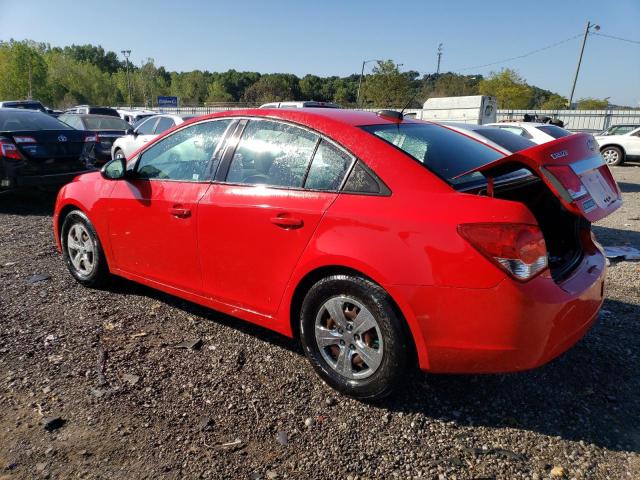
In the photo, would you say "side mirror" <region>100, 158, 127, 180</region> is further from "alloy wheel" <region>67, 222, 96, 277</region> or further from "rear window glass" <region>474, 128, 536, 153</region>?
"rear window glass" <region>474, 128, 536, 153</region>

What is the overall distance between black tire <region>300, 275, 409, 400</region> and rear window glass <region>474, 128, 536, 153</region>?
617cm

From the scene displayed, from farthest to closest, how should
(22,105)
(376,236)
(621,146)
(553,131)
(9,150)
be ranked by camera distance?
(22,105) < (621,146) < (553,131) < (9,150) < (376,236)

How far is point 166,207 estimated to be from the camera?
3.51 meters

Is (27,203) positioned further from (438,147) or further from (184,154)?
(438,147)

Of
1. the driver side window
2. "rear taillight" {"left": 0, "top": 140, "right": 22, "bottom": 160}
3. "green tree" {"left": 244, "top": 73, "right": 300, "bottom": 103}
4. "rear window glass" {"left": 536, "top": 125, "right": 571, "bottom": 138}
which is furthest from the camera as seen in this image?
"green tree" {"left": 244, "top": 73, "right": 300, "bottom": 103}

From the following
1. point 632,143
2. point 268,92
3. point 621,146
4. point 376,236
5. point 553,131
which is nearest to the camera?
point 376,236

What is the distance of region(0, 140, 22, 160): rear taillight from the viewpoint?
732 cm

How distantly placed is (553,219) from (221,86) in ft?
303

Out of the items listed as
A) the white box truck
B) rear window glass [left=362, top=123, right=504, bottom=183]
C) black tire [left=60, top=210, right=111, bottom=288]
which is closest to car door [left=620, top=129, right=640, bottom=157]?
the white box truck

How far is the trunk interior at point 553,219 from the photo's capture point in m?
2.91

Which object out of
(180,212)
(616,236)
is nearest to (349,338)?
(180,212)

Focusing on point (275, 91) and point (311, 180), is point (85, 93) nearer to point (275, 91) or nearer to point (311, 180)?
point (275, 91)

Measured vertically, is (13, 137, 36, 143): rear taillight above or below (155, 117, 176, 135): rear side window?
above

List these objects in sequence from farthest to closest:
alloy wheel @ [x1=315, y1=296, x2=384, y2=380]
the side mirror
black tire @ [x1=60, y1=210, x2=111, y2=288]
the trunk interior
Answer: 1. black tire @ [x1=60, y1=210, x2=111, y2=288]
2. the side mirror
3. the trunk interior
4. alloy wheel @ [x1=315, y1=296, x2=384, y2=380]
